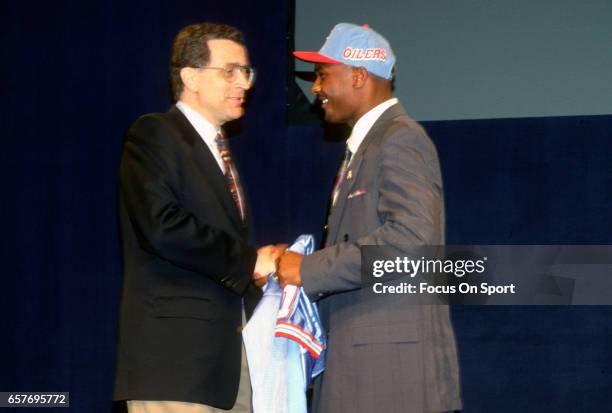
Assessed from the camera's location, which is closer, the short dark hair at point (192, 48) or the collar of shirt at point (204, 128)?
the collar of shirt at point (204, 128)

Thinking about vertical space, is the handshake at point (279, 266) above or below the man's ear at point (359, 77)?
below

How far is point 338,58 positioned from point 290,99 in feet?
6.25

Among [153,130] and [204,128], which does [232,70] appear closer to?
[204,128]

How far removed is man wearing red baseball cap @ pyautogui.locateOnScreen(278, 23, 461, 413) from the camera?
2.14 meters

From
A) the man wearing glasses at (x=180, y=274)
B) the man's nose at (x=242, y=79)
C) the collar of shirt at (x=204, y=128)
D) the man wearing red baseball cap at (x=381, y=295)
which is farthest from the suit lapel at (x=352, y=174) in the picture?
the man's nose at (x=242, y=79)

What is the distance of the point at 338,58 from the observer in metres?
2.52

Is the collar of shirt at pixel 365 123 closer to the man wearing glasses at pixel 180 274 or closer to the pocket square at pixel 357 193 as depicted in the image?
the pocket square at pixel 357 193

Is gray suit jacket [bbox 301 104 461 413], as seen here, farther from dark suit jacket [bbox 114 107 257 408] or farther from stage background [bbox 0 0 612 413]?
stage background [bbox 0 0 612 413]

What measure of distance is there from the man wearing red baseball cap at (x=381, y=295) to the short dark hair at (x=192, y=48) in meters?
0.59

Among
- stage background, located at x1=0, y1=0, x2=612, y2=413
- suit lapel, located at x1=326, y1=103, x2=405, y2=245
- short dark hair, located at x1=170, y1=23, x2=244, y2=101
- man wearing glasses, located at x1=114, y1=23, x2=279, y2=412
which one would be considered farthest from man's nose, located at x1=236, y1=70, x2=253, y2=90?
stage background, located at x1=0, y1=0, x2=612, y2=413

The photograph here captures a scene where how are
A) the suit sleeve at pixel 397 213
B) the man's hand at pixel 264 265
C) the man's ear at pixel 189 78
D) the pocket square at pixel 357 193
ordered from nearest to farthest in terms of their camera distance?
the suit sleeve at pixel 397 213, the pocket square at pixel 357 193, the man's hand at pixel 264 265, the man's ear at pixel 189 78

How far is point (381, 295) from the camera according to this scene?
221cm

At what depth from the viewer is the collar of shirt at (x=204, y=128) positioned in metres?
2.42

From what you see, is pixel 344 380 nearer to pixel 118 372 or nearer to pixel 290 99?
pixel 118 372
